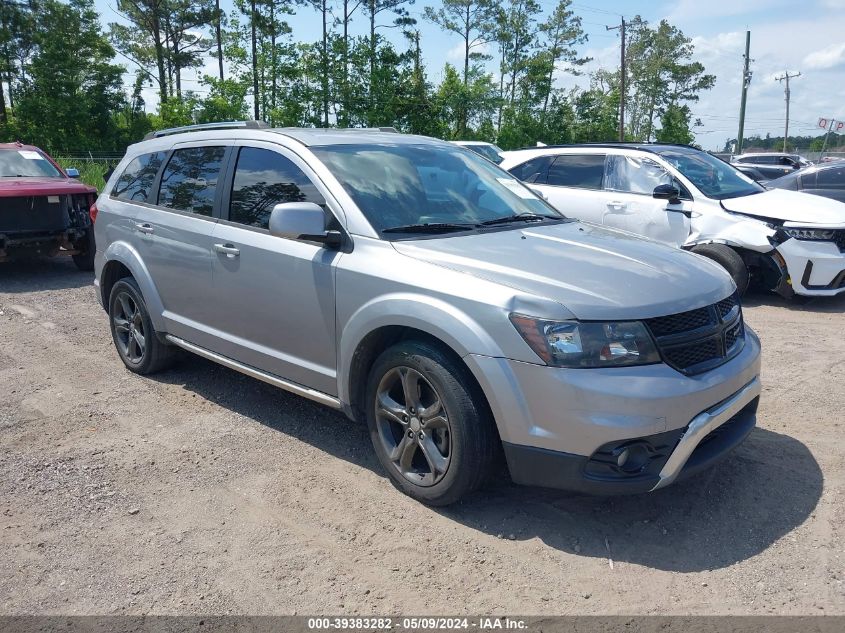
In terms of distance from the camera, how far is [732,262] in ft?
25.6

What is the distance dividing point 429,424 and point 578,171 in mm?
6326

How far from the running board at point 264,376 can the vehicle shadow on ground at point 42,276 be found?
518cm

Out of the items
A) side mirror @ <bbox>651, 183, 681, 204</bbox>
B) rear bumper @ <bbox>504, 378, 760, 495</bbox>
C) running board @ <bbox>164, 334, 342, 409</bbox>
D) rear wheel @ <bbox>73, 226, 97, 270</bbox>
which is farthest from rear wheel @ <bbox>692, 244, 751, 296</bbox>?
rear wheel @ <bbox>73, 226, 97, 270</bbox>

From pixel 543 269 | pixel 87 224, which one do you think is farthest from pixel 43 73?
pixel 543 269

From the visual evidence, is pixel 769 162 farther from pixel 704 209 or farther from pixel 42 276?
pixel 42 276

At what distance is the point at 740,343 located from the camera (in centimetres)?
368

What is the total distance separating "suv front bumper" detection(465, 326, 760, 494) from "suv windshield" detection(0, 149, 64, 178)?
9.42 meters

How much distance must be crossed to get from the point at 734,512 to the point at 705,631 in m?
0.97

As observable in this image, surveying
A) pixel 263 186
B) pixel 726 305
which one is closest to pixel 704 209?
pixel 726 305

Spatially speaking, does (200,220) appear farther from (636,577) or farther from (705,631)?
(705,631)

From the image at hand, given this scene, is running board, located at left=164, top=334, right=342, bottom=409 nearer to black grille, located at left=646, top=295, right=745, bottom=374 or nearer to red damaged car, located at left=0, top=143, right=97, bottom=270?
black grille, located at left=646, top=295, right=745, bottom=374

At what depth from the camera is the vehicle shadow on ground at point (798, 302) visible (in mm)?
7863

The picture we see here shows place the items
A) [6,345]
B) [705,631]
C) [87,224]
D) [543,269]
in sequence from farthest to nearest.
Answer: [87,224] < [6,345] < [543,269] < [705,631]

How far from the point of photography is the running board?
4.03 m
